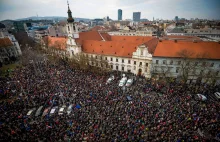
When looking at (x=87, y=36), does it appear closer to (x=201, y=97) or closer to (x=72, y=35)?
(x=72, y=35)

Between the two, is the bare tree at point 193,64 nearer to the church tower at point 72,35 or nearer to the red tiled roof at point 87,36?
the church tower at point 72,35

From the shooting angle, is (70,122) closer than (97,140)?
No

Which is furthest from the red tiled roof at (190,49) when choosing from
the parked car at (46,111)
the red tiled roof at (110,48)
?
the parked car at (46,111)

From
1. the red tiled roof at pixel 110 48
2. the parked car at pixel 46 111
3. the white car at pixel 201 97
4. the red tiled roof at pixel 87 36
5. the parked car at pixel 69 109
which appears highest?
the red tiled roof at pixel 87 36

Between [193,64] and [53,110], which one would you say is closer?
[53,110]

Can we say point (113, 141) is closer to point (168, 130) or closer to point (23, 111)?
point (168, 130)

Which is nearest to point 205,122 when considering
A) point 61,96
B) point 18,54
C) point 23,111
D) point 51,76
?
point 61,96

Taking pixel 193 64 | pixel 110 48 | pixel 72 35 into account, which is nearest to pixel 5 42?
pixel 72 35
